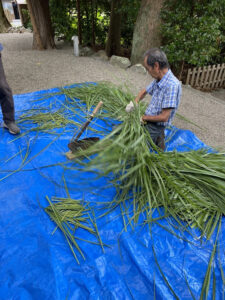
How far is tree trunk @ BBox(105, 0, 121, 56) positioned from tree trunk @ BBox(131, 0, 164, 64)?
1.47 metres

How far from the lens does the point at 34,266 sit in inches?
47.5

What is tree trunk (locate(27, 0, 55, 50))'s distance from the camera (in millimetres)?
4949

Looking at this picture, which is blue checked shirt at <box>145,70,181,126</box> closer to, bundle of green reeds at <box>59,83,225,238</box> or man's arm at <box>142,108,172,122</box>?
man's arm at <box>142,108,172,122</box>

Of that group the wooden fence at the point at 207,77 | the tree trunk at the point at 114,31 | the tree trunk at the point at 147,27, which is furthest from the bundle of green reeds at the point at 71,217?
the tree trunk at the point at 114,31

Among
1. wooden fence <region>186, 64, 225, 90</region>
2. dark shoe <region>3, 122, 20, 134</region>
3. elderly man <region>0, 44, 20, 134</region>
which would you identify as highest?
elderly man <region>0, 44, 20, 134</region>

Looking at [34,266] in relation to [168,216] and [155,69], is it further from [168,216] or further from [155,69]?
[155,69]

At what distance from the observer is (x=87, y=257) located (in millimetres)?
1285

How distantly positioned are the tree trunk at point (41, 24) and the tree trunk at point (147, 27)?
2.32 metres

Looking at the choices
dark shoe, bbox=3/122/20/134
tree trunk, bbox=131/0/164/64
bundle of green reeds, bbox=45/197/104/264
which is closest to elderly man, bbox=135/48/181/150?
bundle of green reeds, bbox=45/197/104/264

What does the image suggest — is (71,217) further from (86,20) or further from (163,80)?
(86,20)

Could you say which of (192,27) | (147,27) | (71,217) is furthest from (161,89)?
(147,27)

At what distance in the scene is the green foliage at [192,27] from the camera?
3.91 meters

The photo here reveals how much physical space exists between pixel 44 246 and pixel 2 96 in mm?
1581

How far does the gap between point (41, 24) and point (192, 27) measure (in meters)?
3.53
